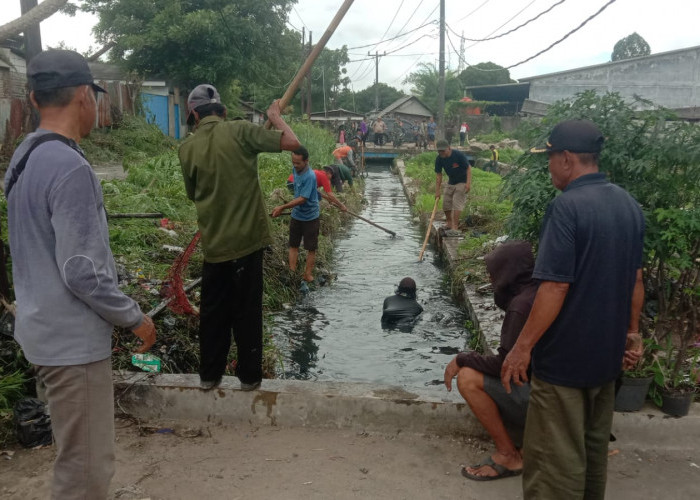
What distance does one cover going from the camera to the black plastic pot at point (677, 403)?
11.7 ft

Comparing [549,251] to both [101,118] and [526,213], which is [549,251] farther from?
[101,118]

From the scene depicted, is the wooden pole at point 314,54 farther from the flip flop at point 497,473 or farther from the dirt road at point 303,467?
the flip flop at point 497,473

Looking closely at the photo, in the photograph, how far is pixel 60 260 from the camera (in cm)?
208

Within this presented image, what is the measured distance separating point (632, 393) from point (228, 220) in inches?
106

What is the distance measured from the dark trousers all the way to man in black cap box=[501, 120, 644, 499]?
1771mm

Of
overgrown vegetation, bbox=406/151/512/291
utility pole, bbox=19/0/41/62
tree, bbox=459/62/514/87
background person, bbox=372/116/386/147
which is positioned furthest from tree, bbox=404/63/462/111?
utility pole, bbox=19/0/41/62

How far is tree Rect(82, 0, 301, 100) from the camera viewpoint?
81.6ft

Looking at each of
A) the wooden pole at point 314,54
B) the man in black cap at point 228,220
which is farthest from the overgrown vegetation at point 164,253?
the wooden pole at point 314,54

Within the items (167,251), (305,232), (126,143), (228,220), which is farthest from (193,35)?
(228,220)

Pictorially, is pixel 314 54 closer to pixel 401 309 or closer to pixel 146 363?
pixel 146 363

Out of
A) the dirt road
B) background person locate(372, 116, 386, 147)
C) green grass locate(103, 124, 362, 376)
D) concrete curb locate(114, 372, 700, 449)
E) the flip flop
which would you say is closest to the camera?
the dirt road

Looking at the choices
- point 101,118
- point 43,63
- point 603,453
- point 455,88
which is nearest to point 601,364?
point 603,453

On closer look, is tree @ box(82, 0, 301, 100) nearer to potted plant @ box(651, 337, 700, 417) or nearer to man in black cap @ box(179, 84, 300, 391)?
man in black cap @ box(179, 84, 300, 391)

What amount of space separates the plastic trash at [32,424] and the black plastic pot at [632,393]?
3434mm
